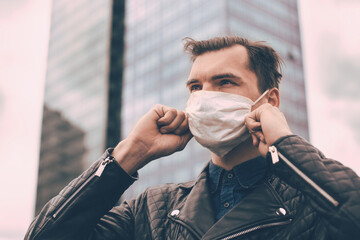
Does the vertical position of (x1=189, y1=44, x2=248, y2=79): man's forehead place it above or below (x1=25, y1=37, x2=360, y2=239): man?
above

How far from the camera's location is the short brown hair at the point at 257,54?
407 centimetres

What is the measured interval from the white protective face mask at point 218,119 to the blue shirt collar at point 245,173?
148 millimetres

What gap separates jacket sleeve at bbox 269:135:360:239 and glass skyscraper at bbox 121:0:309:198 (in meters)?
51.2

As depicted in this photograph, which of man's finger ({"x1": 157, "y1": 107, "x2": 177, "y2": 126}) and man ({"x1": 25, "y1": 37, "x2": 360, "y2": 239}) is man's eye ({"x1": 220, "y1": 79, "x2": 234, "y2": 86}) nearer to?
man ({"x1": 25, "y1": 37, "x2": 360, "y2": 239})

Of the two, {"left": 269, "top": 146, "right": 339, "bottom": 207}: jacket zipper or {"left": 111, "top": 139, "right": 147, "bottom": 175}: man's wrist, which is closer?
{"left": 269, "top": 146, "right": 339, "bottom": 207}: jacket zipper

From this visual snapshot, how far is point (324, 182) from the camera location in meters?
2.86

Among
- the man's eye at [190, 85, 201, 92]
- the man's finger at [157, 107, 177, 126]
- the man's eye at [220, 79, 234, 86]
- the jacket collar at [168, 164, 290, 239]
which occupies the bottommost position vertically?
the jacket collar at [168, 164, 290, 239]

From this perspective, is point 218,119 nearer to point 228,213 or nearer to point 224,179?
point 224,179

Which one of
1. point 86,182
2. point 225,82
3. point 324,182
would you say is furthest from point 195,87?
point 324,182

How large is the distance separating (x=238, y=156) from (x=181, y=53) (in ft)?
191

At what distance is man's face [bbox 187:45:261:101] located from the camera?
3.85 meters

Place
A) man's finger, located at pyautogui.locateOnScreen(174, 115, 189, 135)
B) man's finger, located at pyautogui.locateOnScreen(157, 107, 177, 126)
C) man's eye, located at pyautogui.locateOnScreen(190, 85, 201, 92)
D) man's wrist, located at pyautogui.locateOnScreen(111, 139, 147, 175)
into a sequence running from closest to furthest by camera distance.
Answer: man's wrist, located at pyautogui.locateOnScreen(111, 139, 147, 175) < man's finger, located at pyautogui.locateOnScreen(157, 107, 177, 126) < man's finger, located at pyautogui.locateOnScreen(174, 115, 189, 135) < man's eye, located at pyautogui.locateOnScreen(190, 85, 201, 92)

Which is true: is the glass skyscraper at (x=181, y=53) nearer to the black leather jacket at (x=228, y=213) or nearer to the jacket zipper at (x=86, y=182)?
the black leather jacket at (x=228, y=213)

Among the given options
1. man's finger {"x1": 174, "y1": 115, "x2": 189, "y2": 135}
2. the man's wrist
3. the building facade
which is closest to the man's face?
man's finger {"x1": 174, "y1": 115, "x2": 189, "y2": 135}
